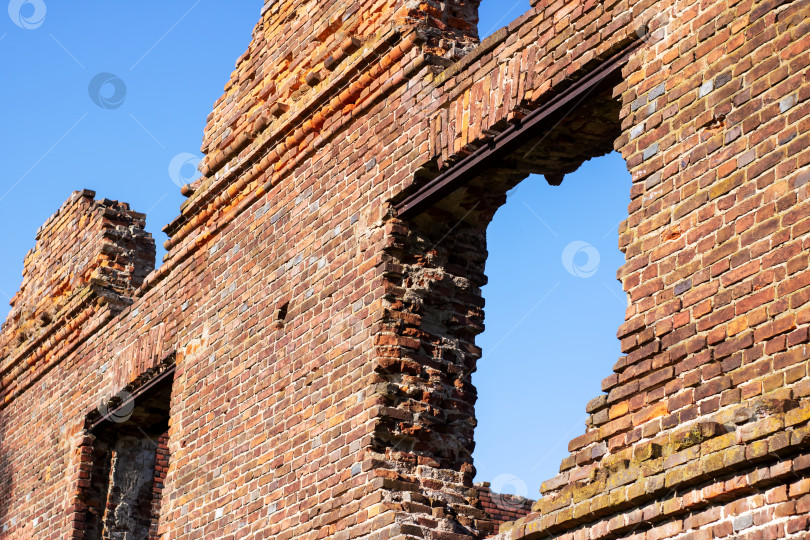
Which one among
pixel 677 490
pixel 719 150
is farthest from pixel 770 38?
pixel 677 490

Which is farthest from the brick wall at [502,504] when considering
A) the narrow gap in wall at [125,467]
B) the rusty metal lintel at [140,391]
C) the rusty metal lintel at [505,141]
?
the rusty metal lintel at [505,141]

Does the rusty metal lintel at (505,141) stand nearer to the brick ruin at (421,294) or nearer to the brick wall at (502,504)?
the brick ruin at (421,294)

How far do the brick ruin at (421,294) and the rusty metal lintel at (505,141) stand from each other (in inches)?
0.5

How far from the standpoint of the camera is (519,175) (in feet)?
20.3

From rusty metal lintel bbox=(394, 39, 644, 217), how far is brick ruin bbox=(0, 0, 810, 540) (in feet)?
0.05

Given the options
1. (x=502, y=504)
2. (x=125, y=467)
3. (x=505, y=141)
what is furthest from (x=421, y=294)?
(x=502, y=504)

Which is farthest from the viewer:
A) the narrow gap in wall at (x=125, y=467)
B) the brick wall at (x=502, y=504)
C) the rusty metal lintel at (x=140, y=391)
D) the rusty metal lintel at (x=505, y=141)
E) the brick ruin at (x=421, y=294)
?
the brick wall at (x=502, y=504)

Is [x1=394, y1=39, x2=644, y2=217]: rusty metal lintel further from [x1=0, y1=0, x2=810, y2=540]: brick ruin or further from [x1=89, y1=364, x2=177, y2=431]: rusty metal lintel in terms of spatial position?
[x1=89, y1=364, x2=177, y2=431]: rusty metal lintel

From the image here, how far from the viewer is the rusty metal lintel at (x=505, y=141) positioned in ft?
17.1

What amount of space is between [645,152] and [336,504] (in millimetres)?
2592

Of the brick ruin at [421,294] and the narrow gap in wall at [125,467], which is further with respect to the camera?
the narrow gap in wall at [125,467]

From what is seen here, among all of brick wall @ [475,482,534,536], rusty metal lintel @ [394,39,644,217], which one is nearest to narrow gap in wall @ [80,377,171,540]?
rusty metal lintel @ [394,39,644,217]

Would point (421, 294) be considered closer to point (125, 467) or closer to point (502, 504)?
point (125, 467)

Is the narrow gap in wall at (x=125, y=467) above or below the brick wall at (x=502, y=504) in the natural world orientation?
below
